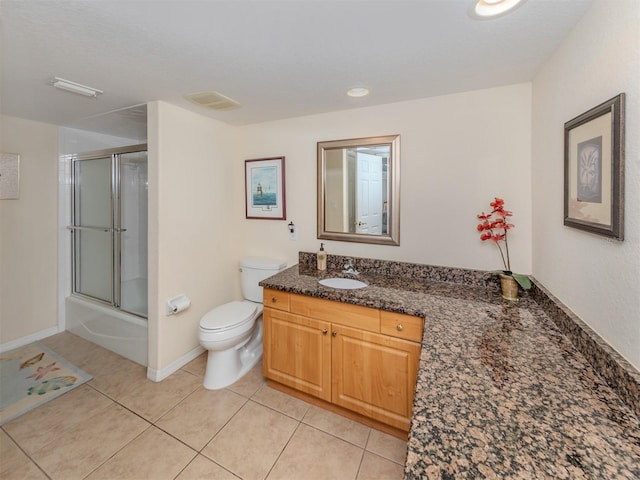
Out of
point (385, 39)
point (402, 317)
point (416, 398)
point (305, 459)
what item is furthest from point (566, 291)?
point (305, 459)

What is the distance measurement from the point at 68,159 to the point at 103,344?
1.89 m

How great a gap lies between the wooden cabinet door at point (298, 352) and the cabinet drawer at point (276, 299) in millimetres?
35

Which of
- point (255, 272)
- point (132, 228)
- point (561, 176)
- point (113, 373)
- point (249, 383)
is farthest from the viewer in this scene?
point (132, 228)

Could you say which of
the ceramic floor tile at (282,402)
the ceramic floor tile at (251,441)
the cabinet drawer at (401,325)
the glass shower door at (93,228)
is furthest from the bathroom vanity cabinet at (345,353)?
the glass shower door at (93,228)

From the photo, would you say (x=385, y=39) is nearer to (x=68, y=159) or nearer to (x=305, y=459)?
(x=305, y=459)

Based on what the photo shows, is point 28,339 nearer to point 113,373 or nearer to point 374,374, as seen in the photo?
point 113,373

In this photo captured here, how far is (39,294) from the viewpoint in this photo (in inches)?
104

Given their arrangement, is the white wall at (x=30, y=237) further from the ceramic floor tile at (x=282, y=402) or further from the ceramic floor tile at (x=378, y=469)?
the ceramic floor tile at (x=378, y=469)

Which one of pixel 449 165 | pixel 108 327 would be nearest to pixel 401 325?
pixel 449 165

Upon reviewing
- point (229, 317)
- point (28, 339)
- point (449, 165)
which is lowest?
point (28, 339)

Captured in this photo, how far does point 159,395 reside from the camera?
1909 millimetres

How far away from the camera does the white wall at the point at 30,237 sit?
7.86ft

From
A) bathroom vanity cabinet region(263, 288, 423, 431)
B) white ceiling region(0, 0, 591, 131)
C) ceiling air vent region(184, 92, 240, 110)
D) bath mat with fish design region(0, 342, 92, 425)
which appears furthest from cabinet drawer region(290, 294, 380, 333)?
bath mat with fish design region(0, 342, 92, 425)

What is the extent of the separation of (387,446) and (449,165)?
1777mm
